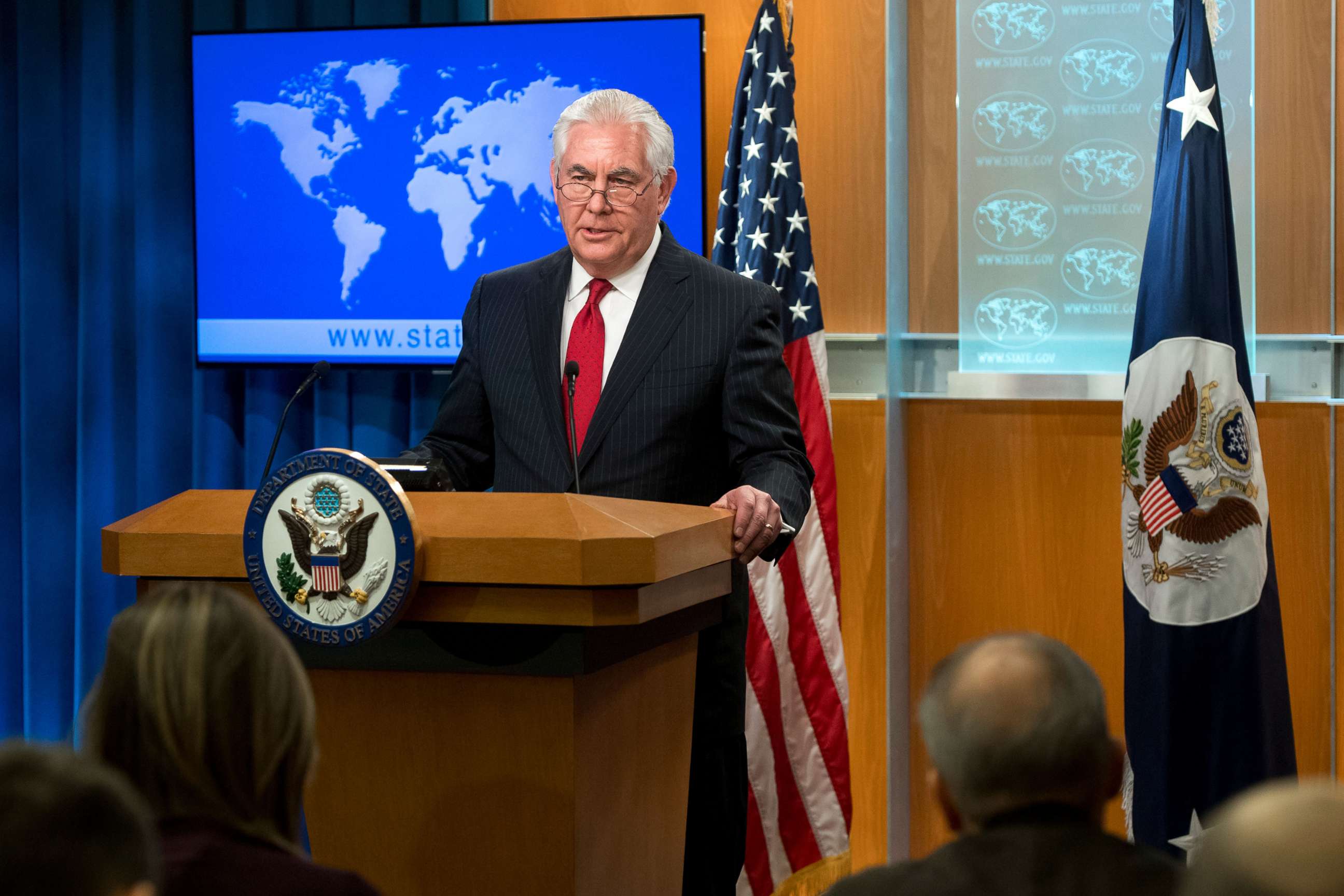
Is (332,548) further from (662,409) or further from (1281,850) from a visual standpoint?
(1281,850)

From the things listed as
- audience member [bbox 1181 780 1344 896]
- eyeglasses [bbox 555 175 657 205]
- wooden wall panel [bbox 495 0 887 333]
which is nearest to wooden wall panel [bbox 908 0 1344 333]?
wooden wall panel [bbox 495 0 887 333]

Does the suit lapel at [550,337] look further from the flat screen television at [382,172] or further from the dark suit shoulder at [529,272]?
the flat screen television at [382,172]

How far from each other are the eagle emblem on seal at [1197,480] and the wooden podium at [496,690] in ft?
6.32

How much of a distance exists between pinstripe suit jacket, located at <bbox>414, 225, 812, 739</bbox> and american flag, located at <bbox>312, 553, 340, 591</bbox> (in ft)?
2.40

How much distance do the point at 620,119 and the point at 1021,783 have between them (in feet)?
5.94

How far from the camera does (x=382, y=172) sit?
163 inches

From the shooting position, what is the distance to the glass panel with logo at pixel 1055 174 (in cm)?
397

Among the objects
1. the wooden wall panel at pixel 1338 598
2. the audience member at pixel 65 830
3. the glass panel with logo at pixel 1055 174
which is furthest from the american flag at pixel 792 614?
the audience member at pixel 65 830

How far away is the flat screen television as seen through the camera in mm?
4023

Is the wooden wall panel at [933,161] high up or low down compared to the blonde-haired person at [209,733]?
up

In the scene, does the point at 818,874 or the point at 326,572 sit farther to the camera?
the point at 818,874

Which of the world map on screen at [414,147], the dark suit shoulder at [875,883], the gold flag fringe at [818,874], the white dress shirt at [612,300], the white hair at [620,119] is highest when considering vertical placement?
the world map on screen at [414,147]

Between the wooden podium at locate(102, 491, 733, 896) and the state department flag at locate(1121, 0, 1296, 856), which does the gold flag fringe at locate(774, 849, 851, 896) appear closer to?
the state department flag at locate(1121, 0, 1296, 856)

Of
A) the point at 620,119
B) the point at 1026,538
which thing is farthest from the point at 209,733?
the point at 1026,538
